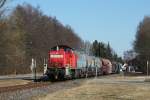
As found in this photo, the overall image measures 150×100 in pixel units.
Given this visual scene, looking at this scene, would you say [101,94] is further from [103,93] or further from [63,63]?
[63,63]

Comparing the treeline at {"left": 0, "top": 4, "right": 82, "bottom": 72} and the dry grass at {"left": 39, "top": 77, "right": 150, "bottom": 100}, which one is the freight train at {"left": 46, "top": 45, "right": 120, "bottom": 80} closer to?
the dry grass at {"left": 39, "top": 77, "right": 150, "bottom": 100}

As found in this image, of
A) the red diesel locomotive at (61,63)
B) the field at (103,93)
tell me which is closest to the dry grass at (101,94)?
the field at (103,93)

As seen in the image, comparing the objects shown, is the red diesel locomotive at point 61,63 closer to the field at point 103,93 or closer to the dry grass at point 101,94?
the field at point 103,93

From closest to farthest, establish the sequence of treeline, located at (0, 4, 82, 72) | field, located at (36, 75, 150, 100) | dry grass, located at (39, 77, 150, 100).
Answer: dry grass, located at (39, 77, 150, 100)
field, located at (36, 75, 150, 100)
treeline, located at (0, 4, 82, 72)

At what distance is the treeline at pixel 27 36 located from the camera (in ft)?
289

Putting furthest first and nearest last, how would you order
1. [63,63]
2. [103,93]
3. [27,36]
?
[27,36] → [63,63] → [103,93]

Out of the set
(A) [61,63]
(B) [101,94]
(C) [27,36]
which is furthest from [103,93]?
(C) [27,36]

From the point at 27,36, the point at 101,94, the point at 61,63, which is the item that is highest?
the point at 27,36

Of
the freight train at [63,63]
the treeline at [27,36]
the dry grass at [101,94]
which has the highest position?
the treeline at [27,36]

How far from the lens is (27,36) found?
4906 inches

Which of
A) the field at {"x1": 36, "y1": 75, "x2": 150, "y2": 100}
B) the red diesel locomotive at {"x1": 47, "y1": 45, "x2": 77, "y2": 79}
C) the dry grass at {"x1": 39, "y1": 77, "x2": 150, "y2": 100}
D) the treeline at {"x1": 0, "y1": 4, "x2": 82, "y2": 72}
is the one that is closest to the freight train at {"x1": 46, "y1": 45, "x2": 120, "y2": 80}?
the red diesel locomotive at {"x1": 47, "y1": 45, "x2": 77, "y2": 79}

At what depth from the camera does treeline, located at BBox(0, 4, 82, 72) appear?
88188mm

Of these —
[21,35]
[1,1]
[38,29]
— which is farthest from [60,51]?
[38,29]

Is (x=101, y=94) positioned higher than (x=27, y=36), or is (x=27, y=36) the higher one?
(x=27, y=36)
